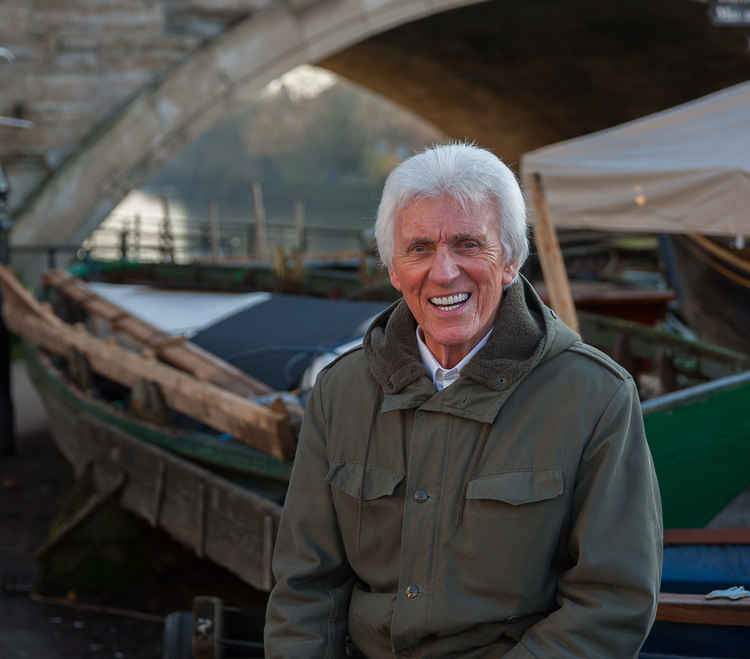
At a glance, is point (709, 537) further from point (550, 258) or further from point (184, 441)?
point (184, 441)

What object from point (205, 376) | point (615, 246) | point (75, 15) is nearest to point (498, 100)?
point (615, 246)

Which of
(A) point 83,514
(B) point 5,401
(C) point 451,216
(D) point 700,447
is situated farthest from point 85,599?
(C) point 451,216

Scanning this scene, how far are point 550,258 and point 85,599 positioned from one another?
330cm

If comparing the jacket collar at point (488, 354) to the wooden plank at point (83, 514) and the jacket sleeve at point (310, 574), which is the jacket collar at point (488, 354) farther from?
the wooden plank at point (83, 514)

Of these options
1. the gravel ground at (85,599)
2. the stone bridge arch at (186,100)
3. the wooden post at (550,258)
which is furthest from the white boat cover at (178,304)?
the stone bridge arch at (186,100)

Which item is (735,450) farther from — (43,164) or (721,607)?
(43,164)

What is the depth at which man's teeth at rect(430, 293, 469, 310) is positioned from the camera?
1887 mm

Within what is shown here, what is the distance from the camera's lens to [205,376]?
523 centimetres

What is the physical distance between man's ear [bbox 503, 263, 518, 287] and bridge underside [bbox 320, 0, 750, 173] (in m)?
13.7

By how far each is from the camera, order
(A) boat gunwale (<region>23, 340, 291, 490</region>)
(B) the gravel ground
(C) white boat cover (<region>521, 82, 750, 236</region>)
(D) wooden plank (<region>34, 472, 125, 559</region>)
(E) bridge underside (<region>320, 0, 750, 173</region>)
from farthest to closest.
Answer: (E) bridge underside (<region>320, 0, 750, 173</region>) → (D) wooden plank (<region>34, 472, 125, 559</region>) → (B) the gravel ground → (A) boat gunwale (<region>23, 340, 291, 490</region>) → (C) white boat cover (<region>521, 82, 750, 236</region>)

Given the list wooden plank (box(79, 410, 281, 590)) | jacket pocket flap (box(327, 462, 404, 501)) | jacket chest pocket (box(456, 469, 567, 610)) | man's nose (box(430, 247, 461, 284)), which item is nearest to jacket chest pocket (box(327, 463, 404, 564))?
jacket pocket flap (box(327, 462, 404, 501))

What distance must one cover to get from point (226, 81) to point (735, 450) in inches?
336

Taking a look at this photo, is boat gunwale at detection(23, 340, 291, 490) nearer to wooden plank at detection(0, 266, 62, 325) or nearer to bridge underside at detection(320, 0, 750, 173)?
wooden plank at detection(0, 266, 62, 325)

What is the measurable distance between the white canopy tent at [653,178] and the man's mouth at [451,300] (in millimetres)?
2817
